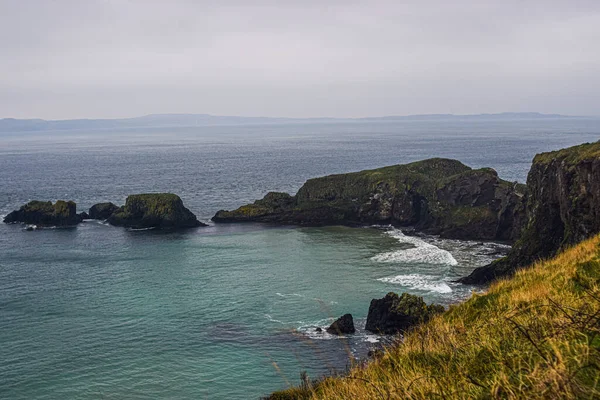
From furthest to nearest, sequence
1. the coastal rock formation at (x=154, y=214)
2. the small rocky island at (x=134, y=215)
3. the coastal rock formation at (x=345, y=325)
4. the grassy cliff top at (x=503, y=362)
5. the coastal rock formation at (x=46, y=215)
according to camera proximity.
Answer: the coastal rock formation at (x=46, y=215) → the small rocky island at (x=134, y=215) → the coastal rock formation at (x=154, y=214) → the coastal rock formation at (x=345, y=325) → the grassy cliff top at (x=503, y=362)

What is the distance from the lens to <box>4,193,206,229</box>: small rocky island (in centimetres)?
8231

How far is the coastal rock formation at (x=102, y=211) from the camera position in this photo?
89250 mm

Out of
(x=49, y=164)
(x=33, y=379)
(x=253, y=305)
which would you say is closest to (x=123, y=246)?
(x=253, y=305)

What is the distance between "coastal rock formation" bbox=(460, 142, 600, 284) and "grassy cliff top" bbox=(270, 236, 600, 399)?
32.8 m

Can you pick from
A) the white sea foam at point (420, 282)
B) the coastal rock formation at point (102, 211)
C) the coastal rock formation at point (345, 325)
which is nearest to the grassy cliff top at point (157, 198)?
the coastal rock formation at point (102, 211)

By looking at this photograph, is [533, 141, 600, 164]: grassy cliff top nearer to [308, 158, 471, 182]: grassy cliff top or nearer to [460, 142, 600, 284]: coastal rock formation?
[460, 142, 600, 284]: coastal rock formation

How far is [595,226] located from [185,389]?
3075 cm

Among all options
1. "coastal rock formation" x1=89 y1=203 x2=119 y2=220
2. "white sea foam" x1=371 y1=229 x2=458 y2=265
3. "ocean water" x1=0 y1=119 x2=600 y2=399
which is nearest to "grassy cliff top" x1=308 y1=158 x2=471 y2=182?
"ocean water" x1=0 y1=119 x2=600 y2=399

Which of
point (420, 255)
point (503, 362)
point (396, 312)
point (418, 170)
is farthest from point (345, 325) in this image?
point (418, 170)

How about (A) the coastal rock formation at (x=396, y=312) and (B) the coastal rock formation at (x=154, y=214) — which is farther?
(B) the coastal rock formation at (x=154, y=214)

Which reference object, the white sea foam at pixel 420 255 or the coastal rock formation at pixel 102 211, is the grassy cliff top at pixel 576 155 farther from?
the coastal rock formation at pixel 102 211

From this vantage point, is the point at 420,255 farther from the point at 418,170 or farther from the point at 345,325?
the point at 418,170

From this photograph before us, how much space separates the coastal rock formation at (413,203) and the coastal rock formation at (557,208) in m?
16.1

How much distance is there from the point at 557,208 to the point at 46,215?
7111 centimetres
